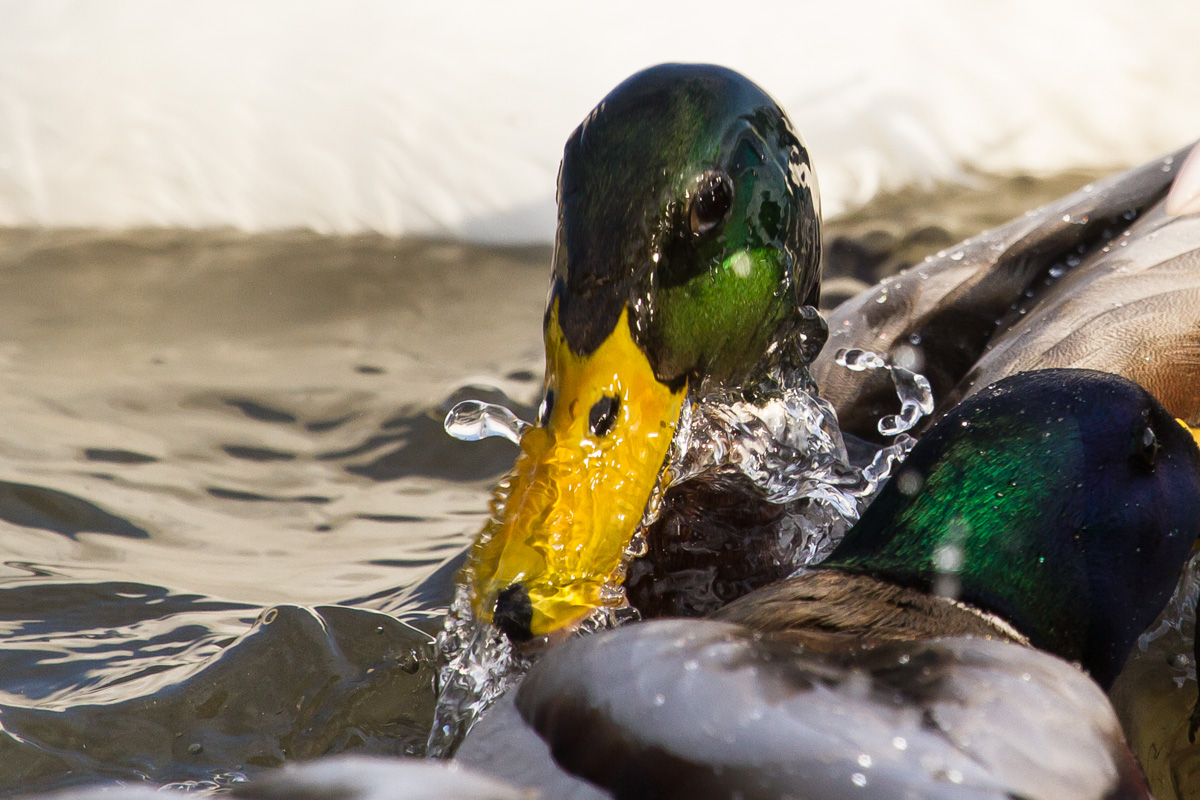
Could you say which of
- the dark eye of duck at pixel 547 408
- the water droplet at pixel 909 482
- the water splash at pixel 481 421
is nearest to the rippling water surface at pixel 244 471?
the water splash at pixel 481 421

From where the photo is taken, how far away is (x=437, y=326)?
13.5ft

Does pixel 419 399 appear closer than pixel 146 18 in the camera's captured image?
Yes

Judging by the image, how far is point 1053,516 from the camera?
2.18 meters

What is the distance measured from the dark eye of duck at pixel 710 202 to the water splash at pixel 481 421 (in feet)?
1.70

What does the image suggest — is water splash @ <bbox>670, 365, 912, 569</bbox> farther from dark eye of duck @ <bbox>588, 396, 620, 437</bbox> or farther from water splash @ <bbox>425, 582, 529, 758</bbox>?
water splash @ <bbox>425, 582, 529, 758</bbox>

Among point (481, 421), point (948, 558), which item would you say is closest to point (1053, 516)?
point (948, 558)

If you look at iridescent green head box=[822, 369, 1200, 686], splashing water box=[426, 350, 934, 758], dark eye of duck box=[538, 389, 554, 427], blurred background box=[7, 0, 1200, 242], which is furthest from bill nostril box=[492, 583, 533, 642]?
blurred background box=[7, 0, 1200, 242]

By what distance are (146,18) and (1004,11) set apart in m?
2.52

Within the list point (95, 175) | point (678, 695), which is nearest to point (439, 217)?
point (95, 175)

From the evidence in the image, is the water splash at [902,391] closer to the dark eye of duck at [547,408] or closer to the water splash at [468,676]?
the dark eye of duck at [547,408]

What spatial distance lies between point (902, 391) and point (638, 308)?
0.69m

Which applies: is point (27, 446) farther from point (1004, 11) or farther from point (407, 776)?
point (1004, 11)

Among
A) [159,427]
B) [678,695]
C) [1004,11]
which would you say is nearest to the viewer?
[678,695]

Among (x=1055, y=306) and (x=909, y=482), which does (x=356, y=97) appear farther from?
(x=909, y=482)
